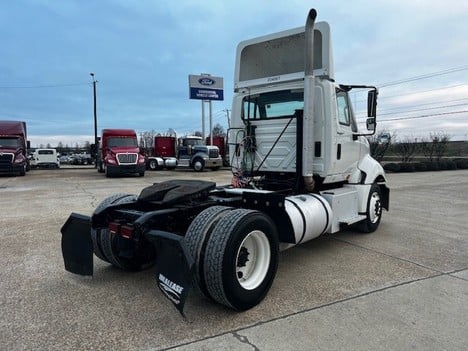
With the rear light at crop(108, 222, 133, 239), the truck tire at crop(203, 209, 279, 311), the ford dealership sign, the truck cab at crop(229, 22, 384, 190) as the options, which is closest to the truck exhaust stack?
the truck cab at crop(229, 22, 384, 190)

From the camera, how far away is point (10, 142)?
21.5m

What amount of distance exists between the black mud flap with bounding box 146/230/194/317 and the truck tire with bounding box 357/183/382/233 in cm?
436

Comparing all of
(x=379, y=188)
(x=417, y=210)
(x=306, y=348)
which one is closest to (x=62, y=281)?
(x=306, y=348)

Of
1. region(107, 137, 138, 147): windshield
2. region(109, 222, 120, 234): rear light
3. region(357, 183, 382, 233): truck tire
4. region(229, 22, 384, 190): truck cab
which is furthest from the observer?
region(107, 137, 138, 147): windshield

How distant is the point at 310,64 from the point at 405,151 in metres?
30.2

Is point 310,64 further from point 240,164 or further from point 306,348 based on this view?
point 306,348

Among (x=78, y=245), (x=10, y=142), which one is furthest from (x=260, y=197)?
(x=10, y=142)

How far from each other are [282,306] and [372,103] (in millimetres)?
3888

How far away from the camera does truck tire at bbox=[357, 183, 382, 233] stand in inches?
256

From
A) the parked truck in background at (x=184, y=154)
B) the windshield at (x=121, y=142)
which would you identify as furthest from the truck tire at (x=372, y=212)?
the parked truck in background at (x=184, y=154)

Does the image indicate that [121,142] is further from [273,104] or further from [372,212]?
[372,212]

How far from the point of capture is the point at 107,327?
310cm

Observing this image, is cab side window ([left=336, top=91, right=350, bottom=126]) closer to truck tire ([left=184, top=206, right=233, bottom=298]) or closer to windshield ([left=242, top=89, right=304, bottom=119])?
windshield ([left=242, top=89, right=304, bottom=119])

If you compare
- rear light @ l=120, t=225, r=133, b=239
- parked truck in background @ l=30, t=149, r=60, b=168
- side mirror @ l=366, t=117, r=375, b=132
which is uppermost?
side mirror @ l=366, t=117, r=375, b=132
